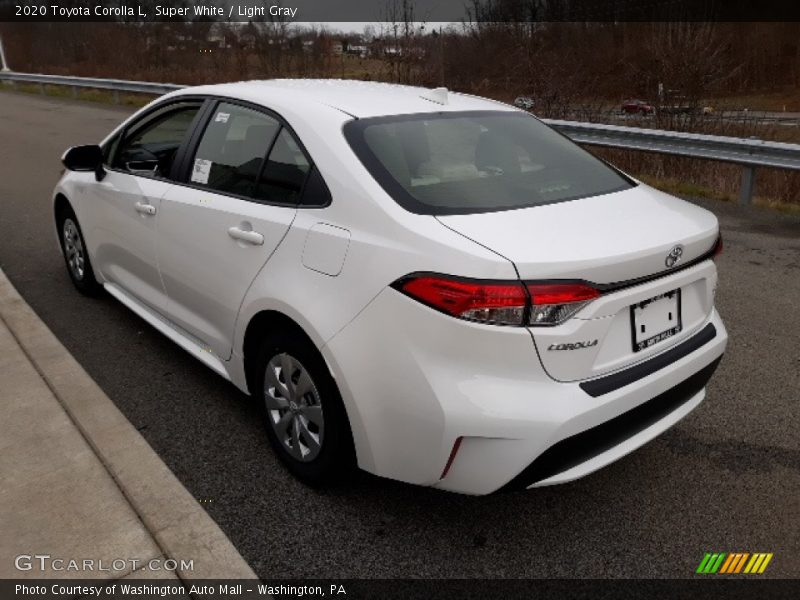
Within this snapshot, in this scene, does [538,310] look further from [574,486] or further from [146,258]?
[146,258]

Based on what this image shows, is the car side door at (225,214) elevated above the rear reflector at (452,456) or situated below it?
above

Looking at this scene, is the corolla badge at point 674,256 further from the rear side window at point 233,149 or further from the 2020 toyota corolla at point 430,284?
the rear side window at point 233,149

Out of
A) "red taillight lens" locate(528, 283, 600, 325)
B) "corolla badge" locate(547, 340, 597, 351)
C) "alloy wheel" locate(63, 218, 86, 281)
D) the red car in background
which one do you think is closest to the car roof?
"red taillight lens" locate(528, 283, 600, 325)

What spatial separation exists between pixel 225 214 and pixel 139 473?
1.18 m

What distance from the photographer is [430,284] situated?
223cm

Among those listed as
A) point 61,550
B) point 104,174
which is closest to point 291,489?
point 61,550

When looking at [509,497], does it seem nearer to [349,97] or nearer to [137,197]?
[349,97]

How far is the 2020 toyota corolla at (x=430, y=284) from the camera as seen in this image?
2.21 meters

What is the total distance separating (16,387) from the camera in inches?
145

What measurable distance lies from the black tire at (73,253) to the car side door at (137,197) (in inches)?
12.9

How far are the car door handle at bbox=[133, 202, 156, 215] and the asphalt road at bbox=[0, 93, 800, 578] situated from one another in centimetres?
91

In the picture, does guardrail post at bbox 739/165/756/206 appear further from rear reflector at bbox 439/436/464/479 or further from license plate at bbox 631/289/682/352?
rear reflector at bbox 439/436/464/479

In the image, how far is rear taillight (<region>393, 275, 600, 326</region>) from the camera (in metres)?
2.15

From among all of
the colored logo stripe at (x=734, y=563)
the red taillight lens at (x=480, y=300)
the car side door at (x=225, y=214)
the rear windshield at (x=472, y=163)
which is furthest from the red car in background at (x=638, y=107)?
the red taillight lens at (x=480, y=300)
